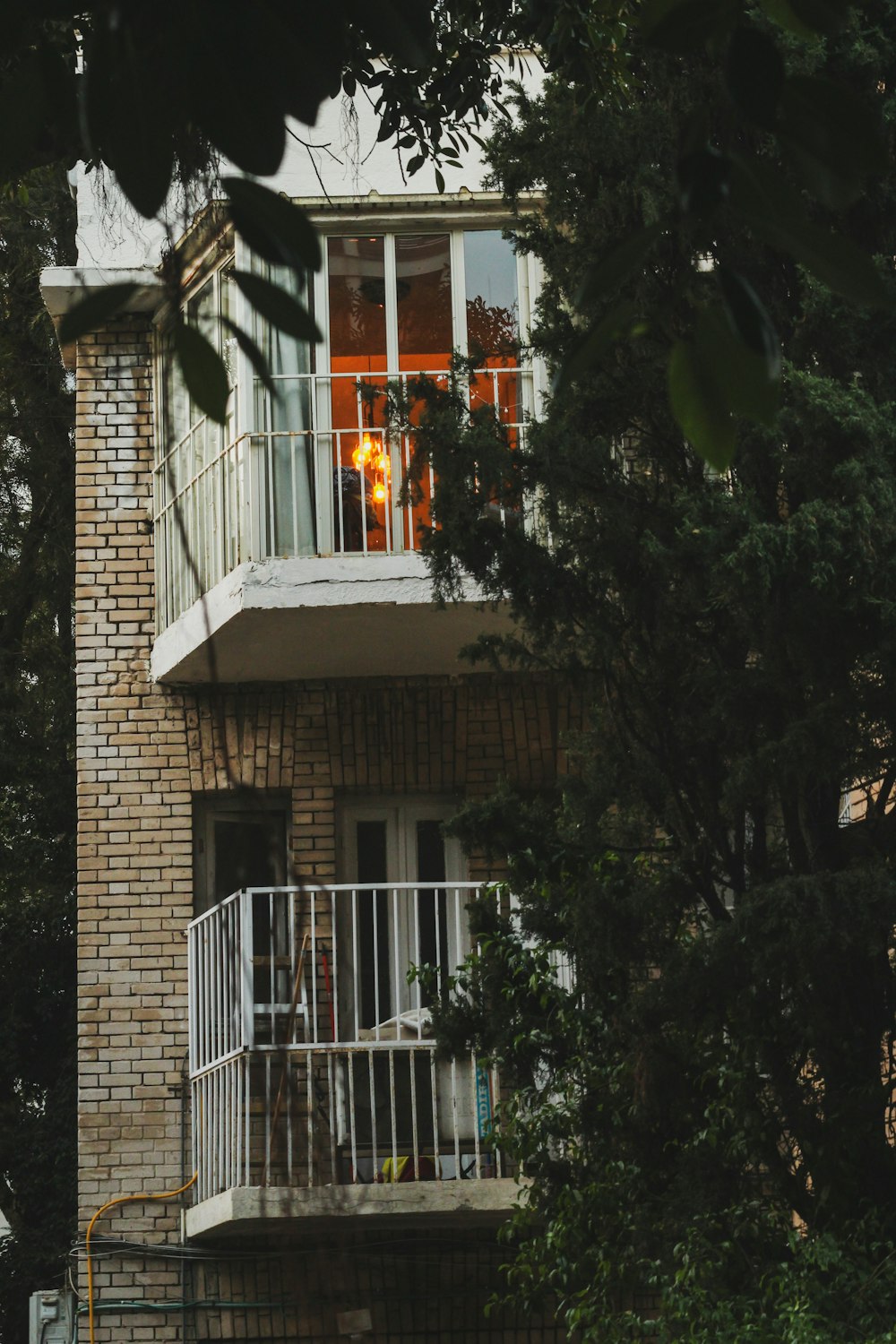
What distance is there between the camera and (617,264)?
6.38 ft

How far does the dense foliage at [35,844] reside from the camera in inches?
593

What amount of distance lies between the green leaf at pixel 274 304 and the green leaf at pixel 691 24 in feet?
1.50

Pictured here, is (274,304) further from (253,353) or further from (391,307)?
(391,307)

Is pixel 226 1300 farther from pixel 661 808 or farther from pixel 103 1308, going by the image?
pixel 661 808

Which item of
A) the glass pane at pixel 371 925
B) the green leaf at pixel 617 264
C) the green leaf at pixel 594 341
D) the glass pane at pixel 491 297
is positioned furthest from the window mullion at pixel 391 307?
the green leaf at pixel 617 264

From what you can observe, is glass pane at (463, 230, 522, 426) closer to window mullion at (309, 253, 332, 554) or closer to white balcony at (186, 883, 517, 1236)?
window mullion at (309, 253, 332, 554)

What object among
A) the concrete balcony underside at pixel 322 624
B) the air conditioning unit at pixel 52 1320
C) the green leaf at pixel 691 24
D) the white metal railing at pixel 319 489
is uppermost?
the white metal railing at pixel 319 489

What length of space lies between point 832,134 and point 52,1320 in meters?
9.88

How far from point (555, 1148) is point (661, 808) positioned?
1.45 metres

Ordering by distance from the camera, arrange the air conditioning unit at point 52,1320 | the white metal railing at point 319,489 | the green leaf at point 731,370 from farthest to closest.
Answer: the air conditioning unit at point 52,1320 < the white metal railing at point 319,489 < the green leaf at point 731,370

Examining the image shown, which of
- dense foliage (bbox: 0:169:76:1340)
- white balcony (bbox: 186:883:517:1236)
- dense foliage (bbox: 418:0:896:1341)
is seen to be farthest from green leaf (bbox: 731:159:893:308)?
dense foliage (bbox: 0:169:76:1340)

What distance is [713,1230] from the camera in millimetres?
6504

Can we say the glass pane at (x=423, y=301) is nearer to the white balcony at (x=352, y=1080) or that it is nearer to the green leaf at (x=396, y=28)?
the white balcony at (x=352, y=1080)

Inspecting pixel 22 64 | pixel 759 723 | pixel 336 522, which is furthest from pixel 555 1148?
pixel 22 64
